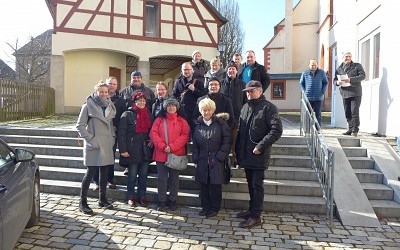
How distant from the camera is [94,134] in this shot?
5141mm

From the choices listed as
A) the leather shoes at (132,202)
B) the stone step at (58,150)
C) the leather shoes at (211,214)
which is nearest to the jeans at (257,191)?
the leather shoes at (211,214)

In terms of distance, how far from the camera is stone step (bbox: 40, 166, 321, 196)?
5.82 metres

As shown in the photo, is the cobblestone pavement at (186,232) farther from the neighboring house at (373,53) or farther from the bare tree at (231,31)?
the bare tree at (231,31)

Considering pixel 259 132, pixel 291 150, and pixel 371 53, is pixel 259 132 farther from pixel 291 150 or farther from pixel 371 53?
pixel 371 53

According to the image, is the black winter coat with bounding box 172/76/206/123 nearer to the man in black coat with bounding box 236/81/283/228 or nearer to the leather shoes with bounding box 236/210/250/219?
the man in black coat with bounding box 236/81/283/228

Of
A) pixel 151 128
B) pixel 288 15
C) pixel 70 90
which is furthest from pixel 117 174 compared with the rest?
pixel 288 15

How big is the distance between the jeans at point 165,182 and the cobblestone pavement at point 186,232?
248mm

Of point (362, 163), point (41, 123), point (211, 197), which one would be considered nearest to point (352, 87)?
point (362, 163)

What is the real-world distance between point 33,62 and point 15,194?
30110 millimetres

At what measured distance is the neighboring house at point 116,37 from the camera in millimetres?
16297

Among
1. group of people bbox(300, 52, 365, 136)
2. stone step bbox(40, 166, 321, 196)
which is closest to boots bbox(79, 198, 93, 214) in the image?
stone step bbox(40, 166, 321, 196)

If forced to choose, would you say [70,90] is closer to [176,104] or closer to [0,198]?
[176,104]

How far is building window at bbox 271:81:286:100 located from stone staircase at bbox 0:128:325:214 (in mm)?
18185

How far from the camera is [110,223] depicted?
4789mm
